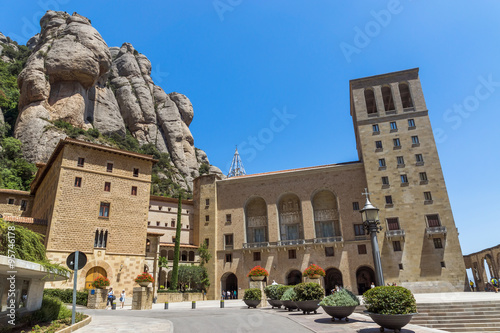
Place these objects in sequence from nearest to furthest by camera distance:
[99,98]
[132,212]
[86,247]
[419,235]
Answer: [86,247] → [132,212] → [419,235] → [99,98]

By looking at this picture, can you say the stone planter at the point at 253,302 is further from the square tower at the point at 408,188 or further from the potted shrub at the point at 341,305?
the square tower at the point at 408,188

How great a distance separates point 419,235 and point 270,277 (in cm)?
1966

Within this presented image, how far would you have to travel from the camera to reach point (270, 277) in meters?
42.4

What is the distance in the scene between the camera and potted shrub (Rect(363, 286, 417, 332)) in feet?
32.6

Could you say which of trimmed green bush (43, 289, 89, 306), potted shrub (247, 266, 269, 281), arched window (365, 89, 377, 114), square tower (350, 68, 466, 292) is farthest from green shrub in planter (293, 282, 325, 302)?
arched window (365, 89, 377, 114)

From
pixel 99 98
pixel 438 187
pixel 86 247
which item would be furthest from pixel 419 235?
pixel 99 98

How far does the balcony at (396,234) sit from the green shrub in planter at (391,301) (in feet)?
99.2

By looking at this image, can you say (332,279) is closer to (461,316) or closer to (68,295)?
(461,316)

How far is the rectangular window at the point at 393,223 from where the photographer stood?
38.6 m

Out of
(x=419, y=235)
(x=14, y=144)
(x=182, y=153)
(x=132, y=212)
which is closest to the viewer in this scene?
(x=132, y=212)

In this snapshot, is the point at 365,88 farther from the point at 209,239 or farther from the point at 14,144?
the point at 14,144

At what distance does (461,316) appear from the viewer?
14969mm

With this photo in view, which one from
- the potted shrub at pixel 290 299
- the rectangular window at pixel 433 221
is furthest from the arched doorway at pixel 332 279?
the potted shrub at pixel 290 299

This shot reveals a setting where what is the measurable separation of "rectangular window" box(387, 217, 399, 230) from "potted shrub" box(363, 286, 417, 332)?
30.9 m
